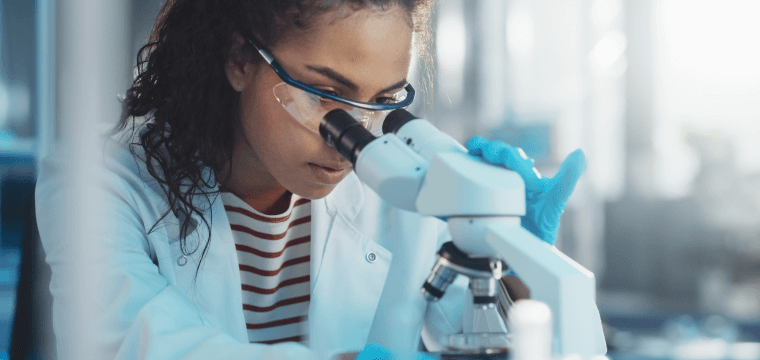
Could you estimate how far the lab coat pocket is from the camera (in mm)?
1358

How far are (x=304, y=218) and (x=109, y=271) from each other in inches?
24.1

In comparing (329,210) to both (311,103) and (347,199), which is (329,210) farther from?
(311,103)

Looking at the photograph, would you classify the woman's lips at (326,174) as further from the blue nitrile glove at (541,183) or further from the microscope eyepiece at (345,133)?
the blue nitrile glove at (541,183)

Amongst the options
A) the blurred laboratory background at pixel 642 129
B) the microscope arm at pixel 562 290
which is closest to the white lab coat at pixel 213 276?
the microscope arm at pixel 562 290

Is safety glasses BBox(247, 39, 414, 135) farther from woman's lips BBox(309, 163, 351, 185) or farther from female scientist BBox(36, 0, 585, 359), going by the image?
woman's lips BBox(309, 163, 351, 185)

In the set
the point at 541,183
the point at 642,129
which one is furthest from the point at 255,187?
the point at 642,129

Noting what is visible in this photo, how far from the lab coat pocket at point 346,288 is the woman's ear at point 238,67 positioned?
18.1 inches

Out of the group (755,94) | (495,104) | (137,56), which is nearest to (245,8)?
(137,56)

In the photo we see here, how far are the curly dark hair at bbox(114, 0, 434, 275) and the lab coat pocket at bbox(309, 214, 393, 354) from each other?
32cm

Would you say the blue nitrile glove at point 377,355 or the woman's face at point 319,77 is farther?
the woman's face at point 319,77

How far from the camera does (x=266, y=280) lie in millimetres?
1409

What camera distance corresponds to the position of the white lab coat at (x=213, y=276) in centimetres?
87

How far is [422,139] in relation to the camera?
88 centimetres

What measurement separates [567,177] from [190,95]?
873mm
